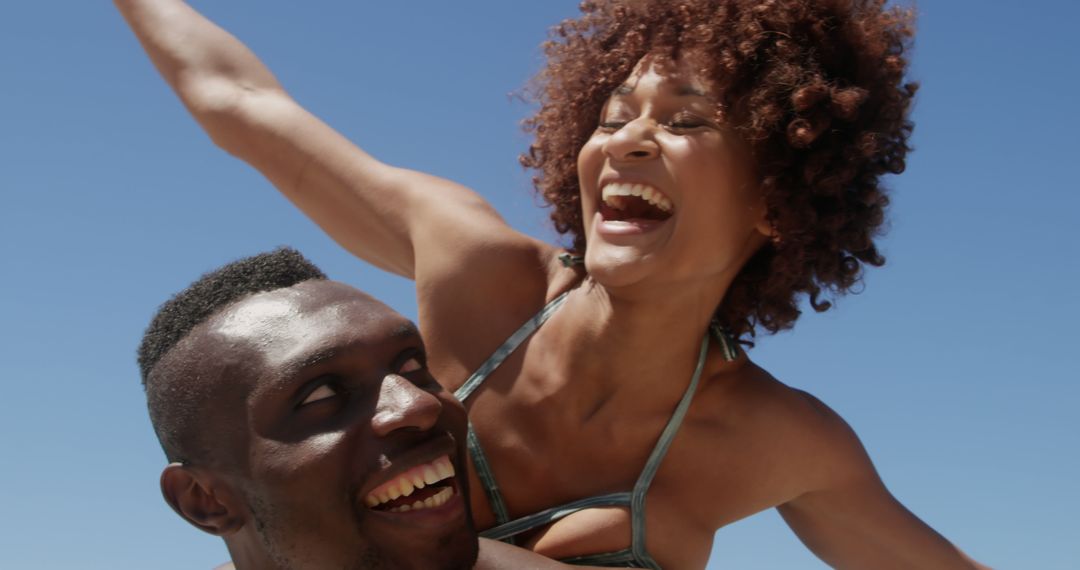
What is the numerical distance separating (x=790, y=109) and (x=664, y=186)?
652 millimetres

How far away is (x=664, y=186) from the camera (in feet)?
15.0

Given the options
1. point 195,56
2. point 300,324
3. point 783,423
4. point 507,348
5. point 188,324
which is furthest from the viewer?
point 195,56

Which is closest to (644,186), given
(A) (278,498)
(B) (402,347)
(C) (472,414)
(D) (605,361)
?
(D) (605,361)

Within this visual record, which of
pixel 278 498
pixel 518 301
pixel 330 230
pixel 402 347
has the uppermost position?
pixel 330 230

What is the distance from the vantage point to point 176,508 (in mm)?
3650

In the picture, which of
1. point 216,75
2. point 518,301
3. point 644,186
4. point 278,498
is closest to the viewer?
→ point 278,498

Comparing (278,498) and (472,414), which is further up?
(472,414)

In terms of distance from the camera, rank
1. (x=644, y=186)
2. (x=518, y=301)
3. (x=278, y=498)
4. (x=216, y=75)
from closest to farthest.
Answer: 1. (x=278, y=498)
2. (x=644, y=186)
3. (x=518, y=301)
4. (x=216, y=75)

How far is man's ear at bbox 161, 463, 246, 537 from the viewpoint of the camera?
142 inches

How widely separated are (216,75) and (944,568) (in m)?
3.45

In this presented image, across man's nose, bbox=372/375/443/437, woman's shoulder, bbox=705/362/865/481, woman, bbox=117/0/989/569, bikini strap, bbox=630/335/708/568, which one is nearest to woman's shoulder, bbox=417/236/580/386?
woman, bbox=117/0/989/569

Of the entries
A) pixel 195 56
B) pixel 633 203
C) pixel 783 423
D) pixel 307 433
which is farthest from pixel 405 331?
pixel 195 56

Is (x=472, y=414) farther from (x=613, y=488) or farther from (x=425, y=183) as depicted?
(x=425, y=183)

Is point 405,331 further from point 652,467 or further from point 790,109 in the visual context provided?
point 790,109
